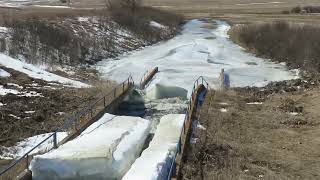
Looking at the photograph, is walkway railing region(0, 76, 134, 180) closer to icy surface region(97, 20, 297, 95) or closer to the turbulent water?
the turbulent water

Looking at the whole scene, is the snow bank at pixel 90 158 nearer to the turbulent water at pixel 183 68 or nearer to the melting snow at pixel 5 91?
the turbulent water at pixel 183 68

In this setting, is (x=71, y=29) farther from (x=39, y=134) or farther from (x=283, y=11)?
(x=283, y=11)

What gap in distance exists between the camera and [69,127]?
67.1 feet

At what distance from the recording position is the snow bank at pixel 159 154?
14625 mm

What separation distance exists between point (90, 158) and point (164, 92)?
13274mm

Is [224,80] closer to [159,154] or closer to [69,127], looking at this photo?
[69,127]

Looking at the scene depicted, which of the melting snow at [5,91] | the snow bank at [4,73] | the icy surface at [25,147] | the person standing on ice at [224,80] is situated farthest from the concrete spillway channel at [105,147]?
the snow bank at [4,73]

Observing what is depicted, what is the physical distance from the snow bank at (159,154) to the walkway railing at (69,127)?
2.90 meters

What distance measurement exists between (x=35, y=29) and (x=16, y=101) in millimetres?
17987

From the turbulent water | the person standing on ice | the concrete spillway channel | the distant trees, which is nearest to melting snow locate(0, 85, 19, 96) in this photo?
the concrete spillway channel

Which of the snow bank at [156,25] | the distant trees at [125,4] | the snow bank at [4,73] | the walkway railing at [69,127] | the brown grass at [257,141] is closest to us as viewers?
the walkway railing at [69,127]

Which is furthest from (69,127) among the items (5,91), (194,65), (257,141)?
(194,65)

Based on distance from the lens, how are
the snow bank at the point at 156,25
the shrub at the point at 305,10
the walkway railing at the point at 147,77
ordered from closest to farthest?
the walkway railing at the point at 147,77
the snow bank at the point at 156,25
the shrub at the point at 305,10

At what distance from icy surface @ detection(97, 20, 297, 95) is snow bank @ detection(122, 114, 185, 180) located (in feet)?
27.0
